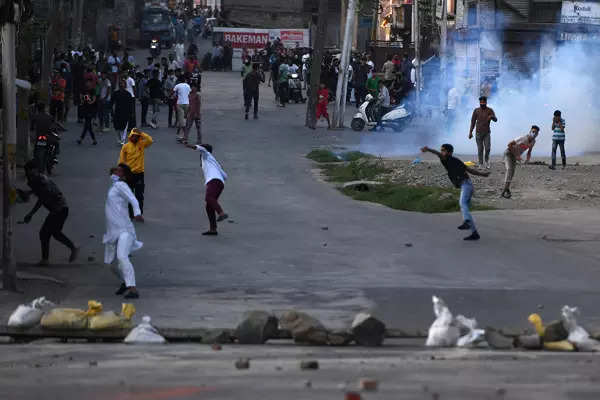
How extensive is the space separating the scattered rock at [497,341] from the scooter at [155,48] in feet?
158

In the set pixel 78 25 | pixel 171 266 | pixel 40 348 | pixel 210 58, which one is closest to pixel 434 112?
pixel 78 25

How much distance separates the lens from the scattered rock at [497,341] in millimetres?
11070

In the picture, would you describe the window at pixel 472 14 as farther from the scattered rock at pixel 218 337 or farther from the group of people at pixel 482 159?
the scattered rock at pixel 218 337

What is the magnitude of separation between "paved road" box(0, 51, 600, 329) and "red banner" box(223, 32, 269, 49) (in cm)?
3464

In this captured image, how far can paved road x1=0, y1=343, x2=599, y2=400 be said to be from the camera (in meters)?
8.84

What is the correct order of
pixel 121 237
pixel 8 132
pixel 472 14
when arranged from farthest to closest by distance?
pixel 472 14
pixel 8 132
pixel 121 237

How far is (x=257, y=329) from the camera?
37.2 ft

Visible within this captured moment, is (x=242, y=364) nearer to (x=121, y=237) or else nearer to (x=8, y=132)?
(x=121, y=237)

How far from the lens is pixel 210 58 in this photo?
58125 mm

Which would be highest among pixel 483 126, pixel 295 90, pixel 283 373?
pixel 483 126

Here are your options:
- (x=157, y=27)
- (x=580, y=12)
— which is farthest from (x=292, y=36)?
(x=580, y=12)

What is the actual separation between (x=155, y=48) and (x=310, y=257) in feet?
146

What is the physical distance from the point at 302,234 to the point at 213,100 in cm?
2534

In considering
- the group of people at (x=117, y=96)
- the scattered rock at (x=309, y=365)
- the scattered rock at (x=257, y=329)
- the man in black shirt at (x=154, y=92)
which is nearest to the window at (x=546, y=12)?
the group of people at (x=117, y=96)
